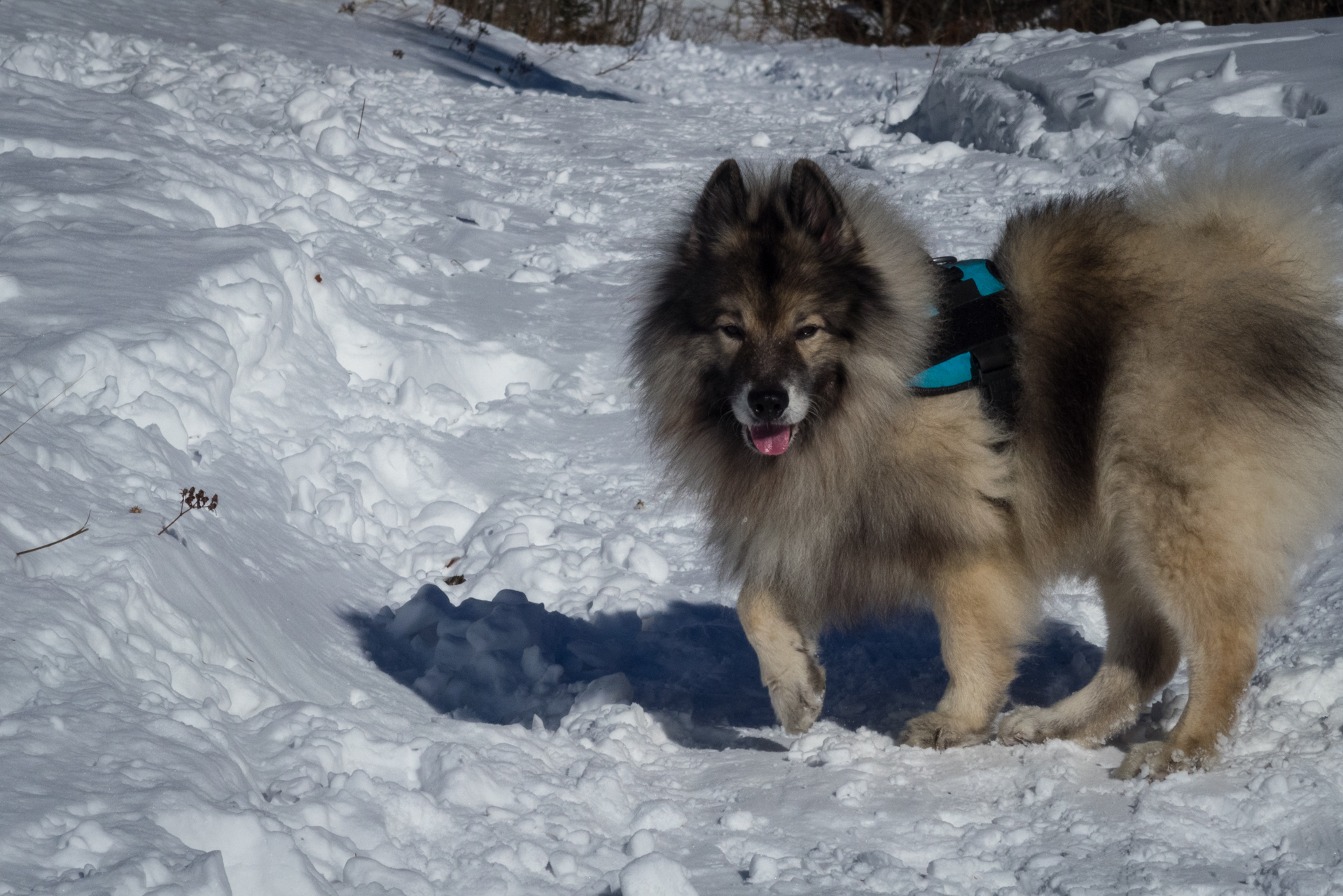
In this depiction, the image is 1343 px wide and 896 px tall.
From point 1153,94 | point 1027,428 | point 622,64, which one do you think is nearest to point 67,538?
point 1027,428

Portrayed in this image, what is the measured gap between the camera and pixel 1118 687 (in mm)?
3352

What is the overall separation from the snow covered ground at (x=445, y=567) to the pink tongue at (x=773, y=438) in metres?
0.75

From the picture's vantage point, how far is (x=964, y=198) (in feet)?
22.1

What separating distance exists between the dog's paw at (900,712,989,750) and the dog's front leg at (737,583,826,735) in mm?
278

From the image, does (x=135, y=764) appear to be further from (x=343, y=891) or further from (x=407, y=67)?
(x=407, y=67)

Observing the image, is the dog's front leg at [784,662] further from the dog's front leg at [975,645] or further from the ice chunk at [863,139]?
the ice chunk at [863,139]

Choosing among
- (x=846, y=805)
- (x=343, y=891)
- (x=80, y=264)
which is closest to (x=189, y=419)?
(x=80, y=264)

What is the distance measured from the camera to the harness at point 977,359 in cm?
307

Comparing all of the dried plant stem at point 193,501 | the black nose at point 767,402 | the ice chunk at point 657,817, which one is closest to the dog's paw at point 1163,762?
the ice chunk at point 657,817

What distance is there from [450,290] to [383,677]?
297cm

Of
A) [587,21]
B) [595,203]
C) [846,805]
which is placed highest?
[587,21]

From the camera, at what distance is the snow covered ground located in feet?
7.42

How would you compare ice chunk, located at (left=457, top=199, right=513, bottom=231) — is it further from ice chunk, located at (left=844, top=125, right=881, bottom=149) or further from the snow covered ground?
ice chunk, located at (left=844, top=125, right=881, bottom=149)

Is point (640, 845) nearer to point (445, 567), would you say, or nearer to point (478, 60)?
point (445, 567)
